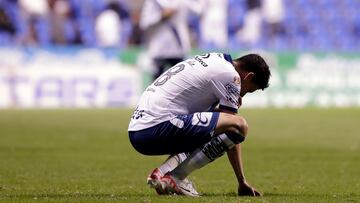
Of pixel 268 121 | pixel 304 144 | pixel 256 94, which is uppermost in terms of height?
pixel 304 144

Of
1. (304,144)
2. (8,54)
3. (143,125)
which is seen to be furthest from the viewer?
(8,54)

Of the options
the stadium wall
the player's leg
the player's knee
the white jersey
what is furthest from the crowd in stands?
the player's knee

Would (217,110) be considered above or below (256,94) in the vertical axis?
above

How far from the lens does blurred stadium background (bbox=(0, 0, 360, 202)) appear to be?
1046 cm

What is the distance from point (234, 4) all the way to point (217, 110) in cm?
2436

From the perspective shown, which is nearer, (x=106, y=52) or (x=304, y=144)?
(x=304, y=144)

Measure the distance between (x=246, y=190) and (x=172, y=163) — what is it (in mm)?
730

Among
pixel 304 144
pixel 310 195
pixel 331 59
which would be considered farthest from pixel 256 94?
pixel 310 195

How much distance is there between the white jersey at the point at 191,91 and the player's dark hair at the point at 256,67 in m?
0.14

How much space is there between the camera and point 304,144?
659 inches

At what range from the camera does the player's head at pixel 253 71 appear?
8.61 m

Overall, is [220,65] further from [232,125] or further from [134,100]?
[134,100]

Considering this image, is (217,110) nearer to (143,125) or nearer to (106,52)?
(143,125)

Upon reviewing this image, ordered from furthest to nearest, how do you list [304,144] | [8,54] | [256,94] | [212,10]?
1. [212,10]
2. [256,94]
3. [8,54]
4. [304,144]
